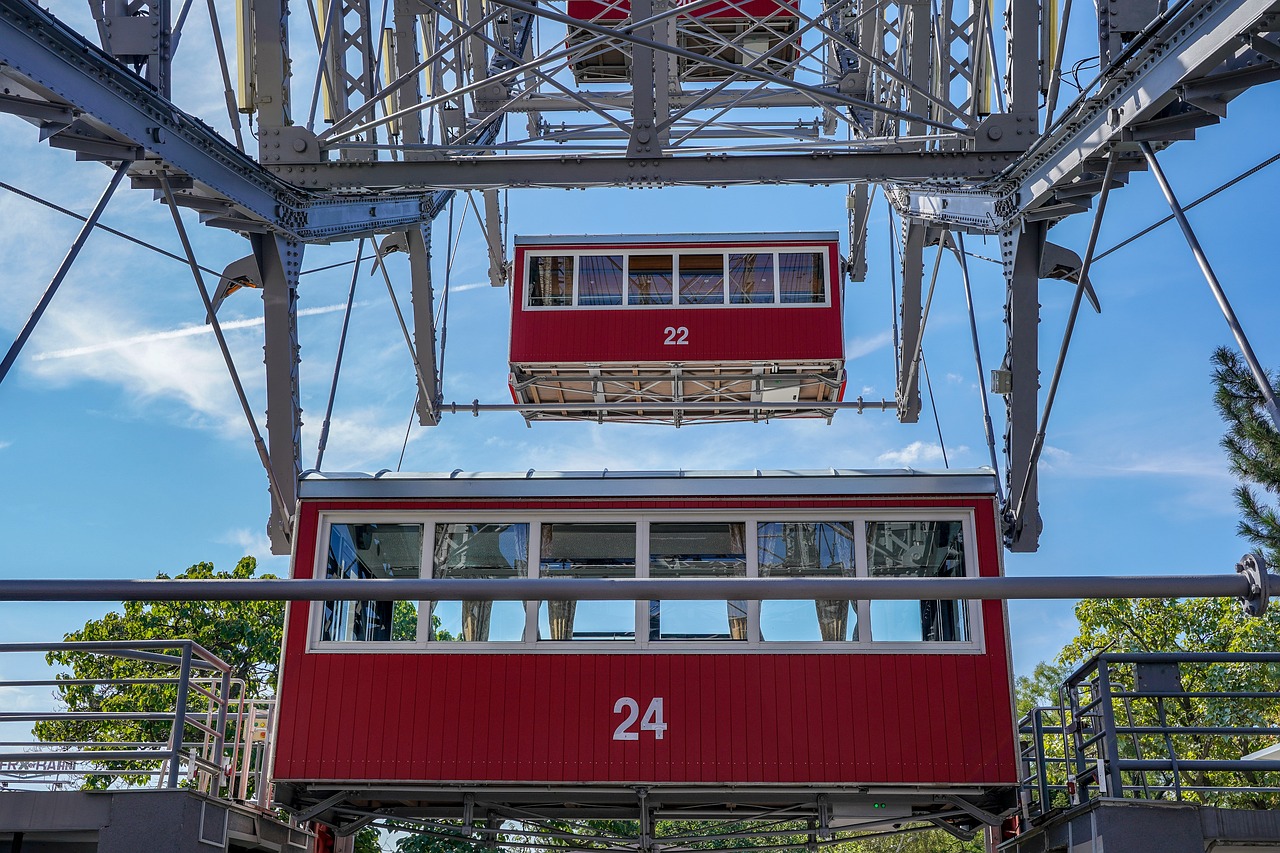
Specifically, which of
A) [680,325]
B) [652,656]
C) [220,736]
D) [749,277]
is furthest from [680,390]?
[220,736]

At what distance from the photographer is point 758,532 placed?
11.4m

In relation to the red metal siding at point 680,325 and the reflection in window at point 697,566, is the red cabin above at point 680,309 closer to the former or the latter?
the red metal siding at point 680,325

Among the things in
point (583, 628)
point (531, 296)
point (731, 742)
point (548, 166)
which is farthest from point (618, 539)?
point (531, 296)

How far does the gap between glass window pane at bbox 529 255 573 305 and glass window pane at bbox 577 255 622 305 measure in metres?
0.18

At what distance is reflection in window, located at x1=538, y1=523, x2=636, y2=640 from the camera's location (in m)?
11.2

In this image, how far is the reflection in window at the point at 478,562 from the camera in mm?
11359

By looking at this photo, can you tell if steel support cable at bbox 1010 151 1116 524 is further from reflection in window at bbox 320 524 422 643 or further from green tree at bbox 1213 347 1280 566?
green tree at bbox 1213 347 1280 566

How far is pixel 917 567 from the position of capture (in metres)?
11.3

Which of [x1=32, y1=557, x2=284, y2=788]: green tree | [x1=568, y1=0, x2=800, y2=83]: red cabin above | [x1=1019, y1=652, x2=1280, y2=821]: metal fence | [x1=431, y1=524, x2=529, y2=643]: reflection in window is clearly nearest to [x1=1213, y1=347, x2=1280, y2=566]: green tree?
[x1=1019, y1=652, x2=1280, y2=821]: metal fence

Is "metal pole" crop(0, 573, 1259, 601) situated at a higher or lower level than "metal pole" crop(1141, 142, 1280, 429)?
lower

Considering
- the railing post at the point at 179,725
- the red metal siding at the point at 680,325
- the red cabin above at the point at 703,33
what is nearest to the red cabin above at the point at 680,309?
the red metal siding at the point at 680,325

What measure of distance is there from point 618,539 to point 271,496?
3438 millimetres

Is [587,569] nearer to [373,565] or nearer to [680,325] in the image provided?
[373,565]

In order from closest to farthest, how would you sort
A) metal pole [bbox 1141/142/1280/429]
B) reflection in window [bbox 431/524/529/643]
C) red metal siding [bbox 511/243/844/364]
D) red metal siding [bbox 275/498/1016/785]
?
metal pole [bbox 1141/142/1280/429] → red metal siding [bbox 275/498/1016/785] → reflection in window [bbox 431/524/529/643] → red metal siding [bbox 511/243/844/364]
